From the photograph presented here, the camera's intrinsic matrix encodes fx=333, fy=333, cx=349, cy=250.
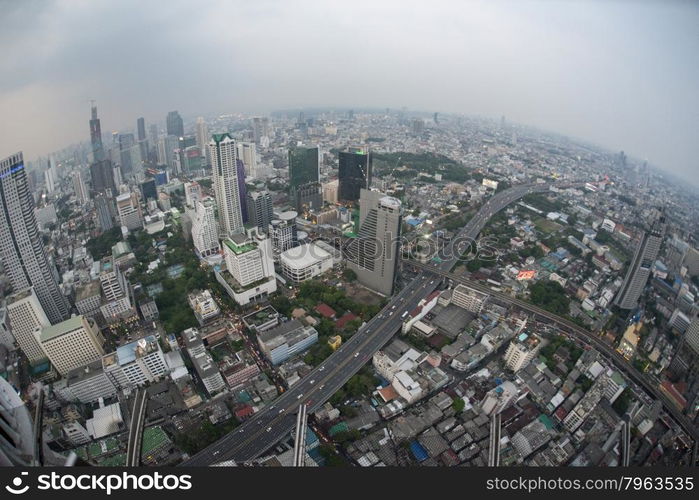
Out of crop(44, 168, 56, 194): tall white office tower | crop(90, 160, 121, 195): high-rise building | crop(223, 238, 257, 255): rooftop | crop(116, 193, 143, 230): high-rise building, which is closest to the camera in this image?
crop(223, 238, 257, 255): rooftop

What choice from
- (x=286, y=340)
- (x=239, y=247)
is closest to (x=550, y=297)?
(x=286, y=340)

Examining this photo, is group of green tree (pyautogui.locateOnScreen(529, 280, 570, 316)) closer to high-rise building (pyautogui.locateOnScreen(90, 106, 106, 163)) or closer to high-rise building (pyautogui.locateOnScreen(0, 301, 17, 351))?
high-rise building (pyautogui.locateOnScreen(0, 301, 17, 351))

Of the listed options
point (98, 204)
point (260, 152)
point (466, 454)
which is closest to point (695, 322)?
point (466, 454)

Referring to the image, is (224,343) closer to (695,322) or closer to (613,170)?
(695,322)

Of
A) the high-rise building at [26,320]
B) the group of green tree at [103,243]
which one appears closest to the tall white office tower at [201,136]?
the group of green tree at [103,243]

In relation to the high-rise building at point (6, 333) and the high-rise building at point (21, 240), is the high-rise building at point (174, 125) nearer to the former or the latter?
the high-rise building at point (21, 240)

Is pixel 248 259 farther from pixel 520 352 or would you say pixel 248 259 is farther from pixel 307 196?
pixel 520 352

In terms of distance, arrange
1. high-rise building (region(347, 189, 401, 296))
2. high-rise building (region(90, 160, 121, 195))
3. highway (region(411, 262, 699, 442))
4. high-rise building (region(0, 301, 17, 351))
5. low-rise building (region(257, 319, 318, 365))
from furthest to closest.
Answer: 1. high-rise building (region(90, 160, 121, 195))
2. high-rise building (region(347, 189, 401, 296))
3. low-rise building (region(257, 319, 318, 365))
4. high-rise building (region(0, 301, 17, 351))
5. highway (region(411, 262, 699, 442))

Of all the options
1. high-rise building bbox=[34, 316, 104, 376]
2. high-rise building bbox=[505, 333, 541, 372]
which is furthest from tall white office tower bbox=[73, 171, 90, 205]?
high-rise building bbox=[505, 333, 541, 372]

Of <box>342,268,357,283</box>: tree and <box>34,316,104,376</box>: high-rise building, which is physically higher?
<box>34,316,104,376</box>: high-rise building
